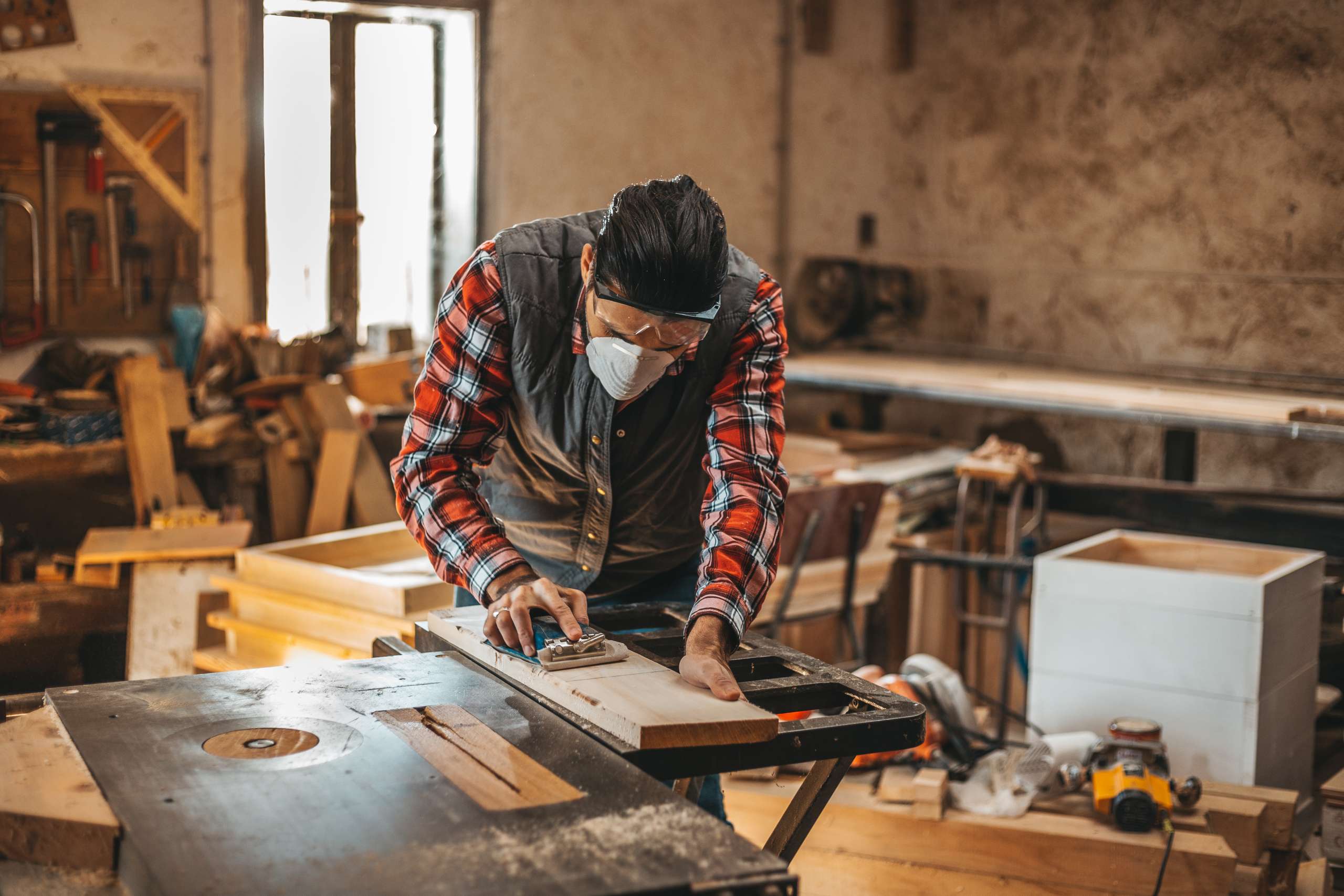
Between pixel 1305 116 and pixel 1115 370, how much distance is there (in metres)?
1.14

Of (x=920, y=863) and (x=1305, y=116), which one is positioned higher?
(x=1305, y=116)

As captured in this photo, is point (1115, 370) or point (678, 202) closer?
point (678, 202)

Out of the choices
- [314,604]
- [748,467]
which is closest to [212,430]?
[314,604]

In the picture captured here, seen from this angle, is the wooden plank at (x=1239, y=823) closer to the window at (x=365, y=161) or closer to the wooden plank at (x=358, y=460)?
the wooden plank at (x=358, y=460)

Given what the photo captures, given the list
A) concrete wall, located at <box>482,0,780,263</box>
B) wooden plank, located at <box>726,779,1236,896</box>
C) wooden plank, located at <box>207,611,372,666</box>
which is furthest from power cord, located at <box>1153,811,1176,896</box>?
concrete wall, located at <box>482,0,780,263</box>

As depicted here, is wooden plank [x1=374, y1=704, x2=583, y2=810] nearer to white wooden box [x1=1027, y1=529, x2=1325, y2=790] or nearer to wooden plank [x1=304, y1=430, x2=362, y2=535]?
white wooden box [x1=1027, y1=529, x2=1325, y2=790]

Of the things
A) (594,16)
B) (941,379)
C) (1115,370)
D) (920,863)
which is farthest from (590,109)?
(920,863)

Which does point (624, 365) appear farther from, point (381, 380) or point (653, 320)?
point (381, 380)

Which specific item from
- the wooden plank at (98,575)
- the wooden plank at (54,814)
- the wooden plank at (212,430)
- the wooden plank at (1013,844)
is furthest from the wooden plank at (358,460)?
the wooden plank at (54,814)

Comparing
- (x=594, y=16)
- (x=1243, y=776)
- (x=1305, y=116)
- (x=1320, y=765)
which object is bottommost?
(x=1320, y=765)

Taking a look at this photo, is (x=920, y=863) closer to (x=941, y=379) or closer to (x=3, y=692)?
(x=3, y=692)

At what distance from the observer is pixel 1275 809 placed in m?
2.56

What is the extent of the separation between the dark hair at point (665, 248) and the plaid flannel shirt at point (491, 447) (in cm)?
18

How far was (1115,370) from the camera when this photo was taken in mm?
5211
